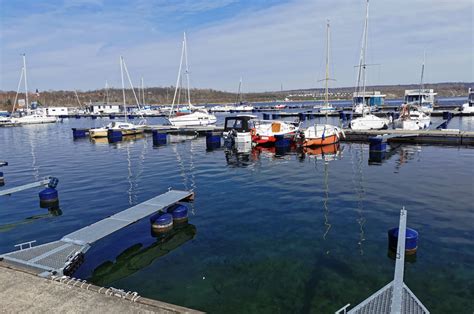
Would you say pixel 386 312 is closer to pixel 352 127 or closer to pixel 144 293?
pixel 144 293

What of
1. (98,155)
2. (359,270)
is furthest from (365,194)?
(98,155)

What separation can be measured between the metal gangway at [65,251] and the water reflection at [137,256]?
0.83 metres

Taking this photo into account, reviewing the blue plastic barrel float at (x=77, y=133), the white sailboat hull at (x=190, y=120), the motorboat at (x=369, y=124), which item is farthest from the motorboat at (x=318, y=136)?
the blue plastic barrel float at (x=77, y=133)

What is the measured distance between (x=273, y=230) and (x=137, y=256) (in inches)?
201

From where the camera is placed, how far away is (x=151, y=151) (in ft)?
115

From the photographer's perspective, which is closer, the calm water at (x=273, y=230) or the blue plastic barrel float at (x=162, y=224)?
the calm water at (x=273, y=230)

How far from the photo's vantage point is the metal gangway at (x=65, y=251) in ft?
29.0

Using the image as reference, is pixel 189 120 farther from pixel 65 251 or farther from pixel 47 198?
pixel 65 251

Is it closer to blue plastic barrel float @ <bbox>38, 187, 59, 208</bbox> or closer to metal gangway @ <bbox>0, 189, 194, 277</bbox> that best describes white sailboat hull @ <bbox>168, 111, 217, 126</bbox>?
blue plastic barrel float @ <bbox>38, 187, 59, 208</bbox>

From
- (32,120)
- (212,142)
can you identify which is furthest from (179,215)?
(32,120)

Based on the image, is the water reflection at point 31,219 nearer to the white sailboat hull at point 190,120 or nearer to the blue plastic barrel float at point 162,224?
the blue plastic barrel float at point 162,224

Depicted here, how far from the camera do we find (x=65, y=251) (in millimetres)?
9938

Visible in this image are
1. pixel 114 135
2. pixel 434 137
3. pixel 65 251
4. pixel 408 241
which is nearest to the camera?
pixel 65 251

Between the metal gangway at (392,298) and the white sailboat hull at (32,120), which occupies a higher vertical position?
the white sailboat hull at (32,120)
